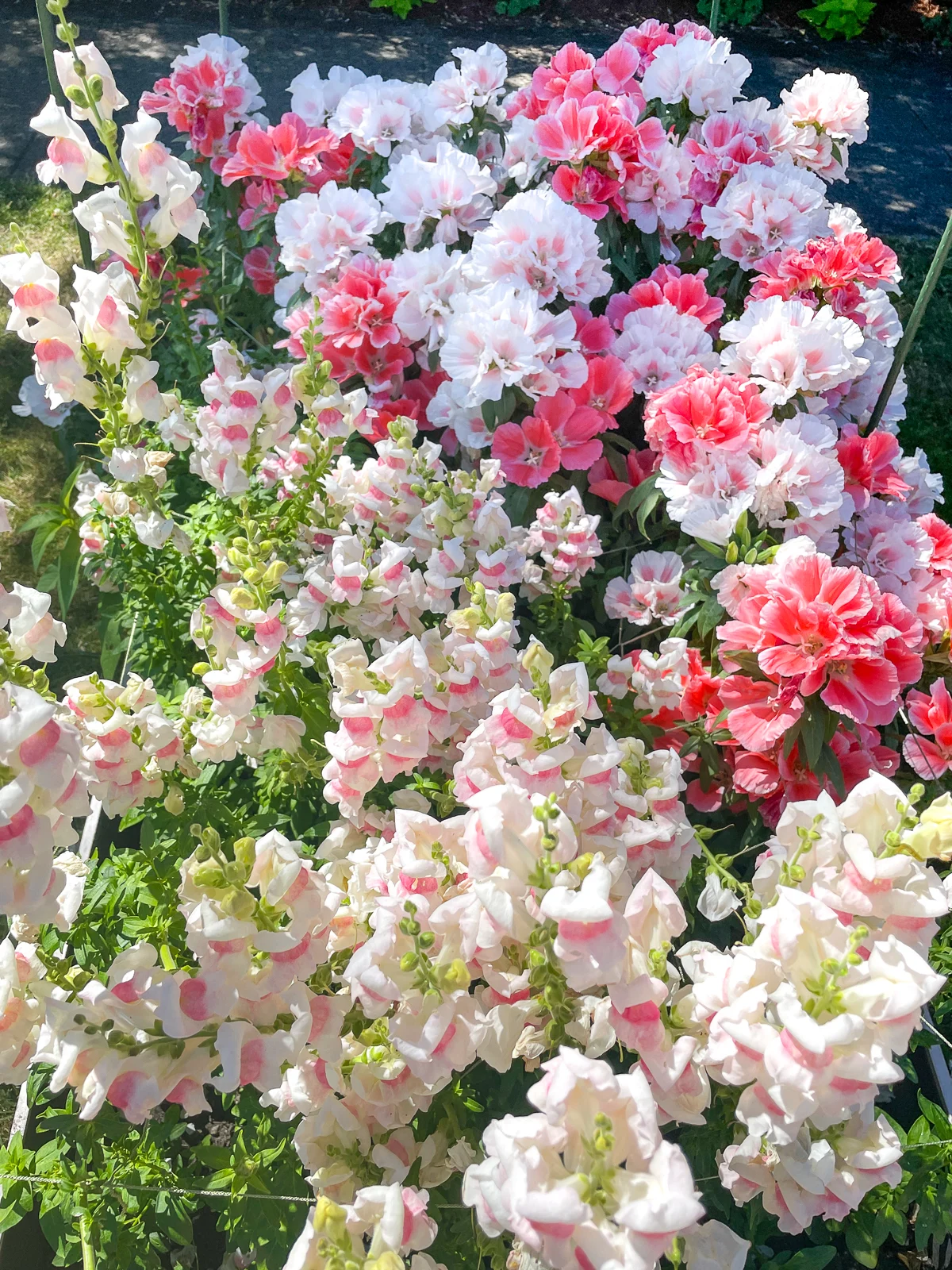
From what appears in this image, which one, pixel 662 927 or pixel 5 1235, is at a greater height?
pixel 662 927

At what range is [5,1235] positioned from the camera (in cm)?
161

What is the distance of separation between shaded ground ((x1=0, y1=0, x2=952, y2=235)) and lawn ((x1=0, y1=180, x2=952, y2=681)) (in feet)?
1.51

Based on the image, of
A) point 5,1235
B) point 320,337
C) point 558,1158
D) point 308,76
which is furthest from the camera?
point 308,76

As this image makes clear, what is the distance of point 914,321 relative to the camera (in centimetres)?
181

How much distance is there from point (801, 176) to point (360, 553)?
145 cm

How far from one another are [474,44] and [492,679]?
21.5 ft

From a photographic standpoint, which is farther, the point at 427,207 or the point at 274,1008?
the point at 427,207

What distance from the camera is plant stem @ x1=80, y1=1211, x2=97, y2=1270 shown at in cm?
117

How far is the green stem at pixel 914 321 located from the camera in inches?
68.6

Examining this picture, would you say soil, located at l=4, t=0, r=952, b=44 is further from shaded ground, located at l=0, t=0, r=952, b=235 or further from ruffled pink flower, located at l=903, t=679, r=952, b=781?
ruffled pink flower, located at l=903, t=679, r=952, b=781

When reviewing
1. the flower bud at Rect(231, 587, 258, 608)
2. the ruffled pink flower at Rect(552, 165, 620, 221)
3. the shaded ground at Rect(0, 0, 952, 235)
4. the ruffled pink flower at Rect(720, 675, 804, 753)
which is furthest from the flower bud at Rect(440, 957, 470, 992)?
the shaded ground at Rect(0, 0, 952, 235)

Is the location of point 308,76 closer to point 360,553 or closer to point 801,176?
point 801,176

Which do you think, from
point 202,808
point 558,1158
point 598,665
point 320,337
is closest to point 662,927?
point 558,1158

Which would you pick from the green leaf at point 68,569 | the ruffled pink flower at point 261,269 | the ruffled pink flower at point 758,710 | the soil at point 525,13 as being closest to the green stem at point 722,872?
the ruffled pink flower at point 758,710
